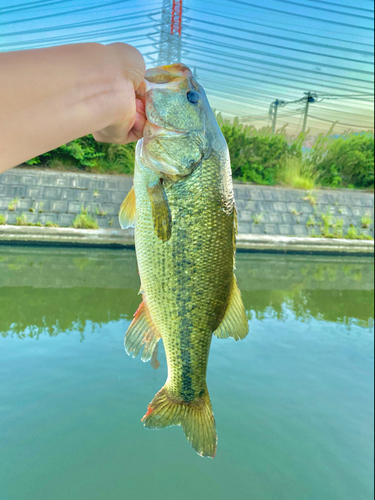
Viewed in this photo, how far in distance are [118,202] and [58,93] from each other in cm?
627

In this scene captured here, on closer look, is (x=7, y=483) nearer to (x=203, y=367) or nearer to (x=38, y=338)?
(x=203, y=367)

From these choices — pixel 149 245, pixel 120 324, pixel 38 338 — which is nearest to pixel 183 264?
pixel 149 245

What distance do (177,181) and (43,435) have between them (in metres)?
1.17

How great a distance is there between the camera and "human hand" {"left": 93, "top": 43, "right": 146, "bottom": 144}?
96 centimetres

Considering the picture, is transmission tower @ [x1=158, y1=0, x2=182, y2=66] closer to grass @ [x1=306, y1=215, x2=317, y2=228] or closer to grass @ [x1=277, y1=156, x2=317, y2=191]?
grass @ [x1=306, y1=215, x2=317, y2=228]

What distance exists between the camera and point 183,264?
4.09ft

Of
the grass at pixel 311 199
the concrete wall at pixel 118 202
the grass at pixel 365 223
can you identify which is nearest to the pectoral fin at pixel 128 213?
the concrete wall at pixel 118 202

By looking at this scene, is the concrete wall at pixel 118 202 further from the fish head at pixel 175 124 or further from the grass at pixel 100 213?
the fish head at pixel 175 124

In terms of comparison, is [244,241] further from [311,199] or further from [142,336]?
[142,336]

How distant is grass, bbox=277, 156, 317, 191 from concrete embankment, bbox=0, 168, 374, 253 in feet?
1.12

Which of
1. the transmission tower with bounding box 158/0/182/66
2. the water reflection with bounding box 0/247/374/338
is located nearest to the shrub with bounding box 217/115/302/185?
the water reflection with bounding box 0/247/374/338

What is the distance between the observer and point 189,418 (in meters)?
1.29

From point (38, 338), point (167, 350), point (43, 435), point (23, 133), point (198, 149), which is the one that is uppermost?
point (198, 149)

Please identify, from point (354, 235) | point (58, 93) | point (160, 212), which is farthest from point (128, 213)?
point (354, 235)
